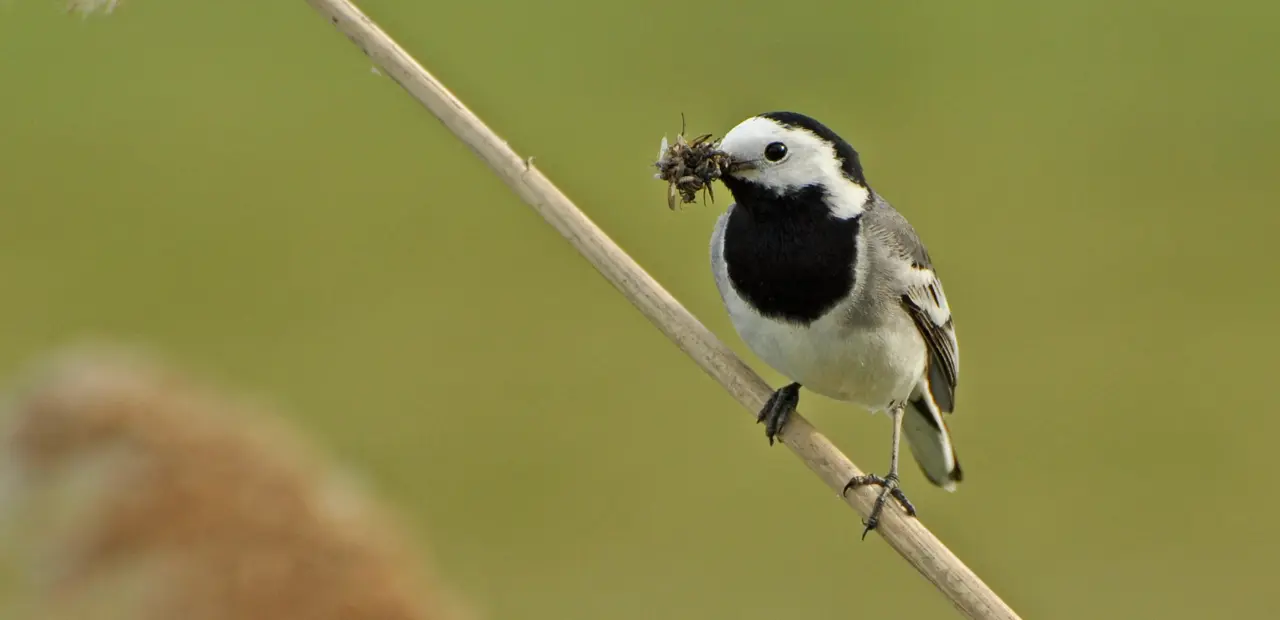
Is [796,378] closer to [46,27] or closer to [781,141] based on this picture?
[781,141]

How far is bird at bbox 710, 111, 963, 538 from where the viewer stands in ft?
7.09

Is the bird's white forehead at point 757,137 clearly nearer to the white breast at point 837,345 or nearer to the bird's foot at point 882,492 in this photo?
the white breast at point 837,345

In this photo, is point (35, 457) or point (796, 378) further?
point (796, 378)

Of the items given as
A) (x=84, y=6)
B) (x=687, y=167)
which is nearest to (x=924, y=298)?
(x=687, y=167)

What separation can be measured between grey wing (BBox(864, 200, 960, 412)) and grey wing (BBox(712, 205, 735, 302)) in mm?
255

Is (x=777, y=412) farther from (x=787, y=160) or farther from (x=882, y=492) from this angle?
(x=787, y=160)

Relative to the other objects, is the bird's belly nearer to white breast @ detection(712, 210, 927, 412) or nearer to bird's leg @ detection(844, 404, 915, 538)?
white breast @ detection(712, 210, 927, 412)

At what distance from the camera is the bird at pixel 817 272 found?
7.09 ft

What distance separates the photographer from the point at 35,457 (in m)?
1.43

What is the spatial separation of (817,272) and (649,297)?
38 cm

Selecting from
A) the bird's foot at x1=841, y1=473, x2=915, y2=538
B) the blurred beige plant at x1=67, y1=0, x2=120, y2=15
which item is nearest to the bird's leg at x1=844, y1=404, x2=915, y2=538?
the bird's foot at x1=841, y1=473, x2=915, y2=538

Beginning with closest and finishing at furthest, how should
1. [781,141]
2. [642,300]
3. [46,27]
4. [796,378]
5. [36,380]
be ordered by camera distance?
[36,380], [642,300], [781,141], [796,378], [46,27]

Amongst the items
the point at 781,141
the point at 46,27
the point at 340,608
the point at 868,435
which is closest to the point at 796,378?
the point at 781,141

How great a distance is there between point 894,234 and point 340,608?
1329mm
